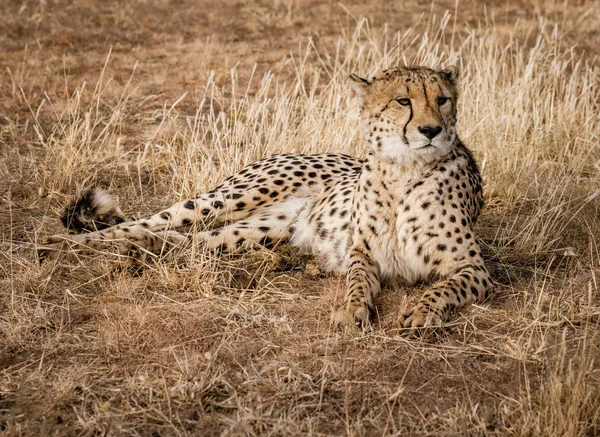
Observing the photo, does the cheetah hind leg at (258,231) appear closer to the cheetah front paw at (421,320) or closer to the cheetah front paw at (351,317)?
the cheetah front paw at (351,317)

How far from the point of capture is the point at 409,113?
3.07 meters

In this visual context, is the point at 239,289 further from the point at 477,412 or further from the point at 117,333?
the point at 477,412

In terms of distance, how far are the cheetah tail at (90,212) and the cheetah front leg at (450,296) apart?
158 centimetres

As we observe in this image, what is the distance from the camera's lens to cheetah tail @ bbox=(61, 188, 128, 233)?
146 inches

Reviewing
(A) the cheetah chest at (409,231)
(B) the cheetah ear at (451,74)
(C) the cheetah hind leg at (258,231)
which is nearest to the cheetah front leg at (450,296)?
(A) the cheetah chest at (409,231)

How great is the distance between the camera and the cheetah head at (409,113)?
304 centimetres

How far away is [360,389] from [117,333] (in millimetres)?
875

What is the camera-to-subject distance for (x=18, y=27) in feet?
28.0

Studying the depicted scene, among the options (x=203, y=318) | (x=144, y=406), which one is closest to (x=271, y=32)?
(x=203, y=318)

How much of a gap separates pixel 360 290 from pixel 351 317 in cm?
21

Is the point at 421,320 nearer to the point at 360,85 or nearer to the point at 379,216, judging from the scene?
the point at 379,216

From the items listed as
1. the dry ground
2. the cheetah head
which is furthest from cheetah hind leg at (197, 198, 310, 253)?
the cheetah head

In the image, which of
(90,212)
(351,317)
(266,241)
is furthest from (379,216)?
(90,212)

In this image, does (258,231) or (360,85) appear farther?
(258,231)
